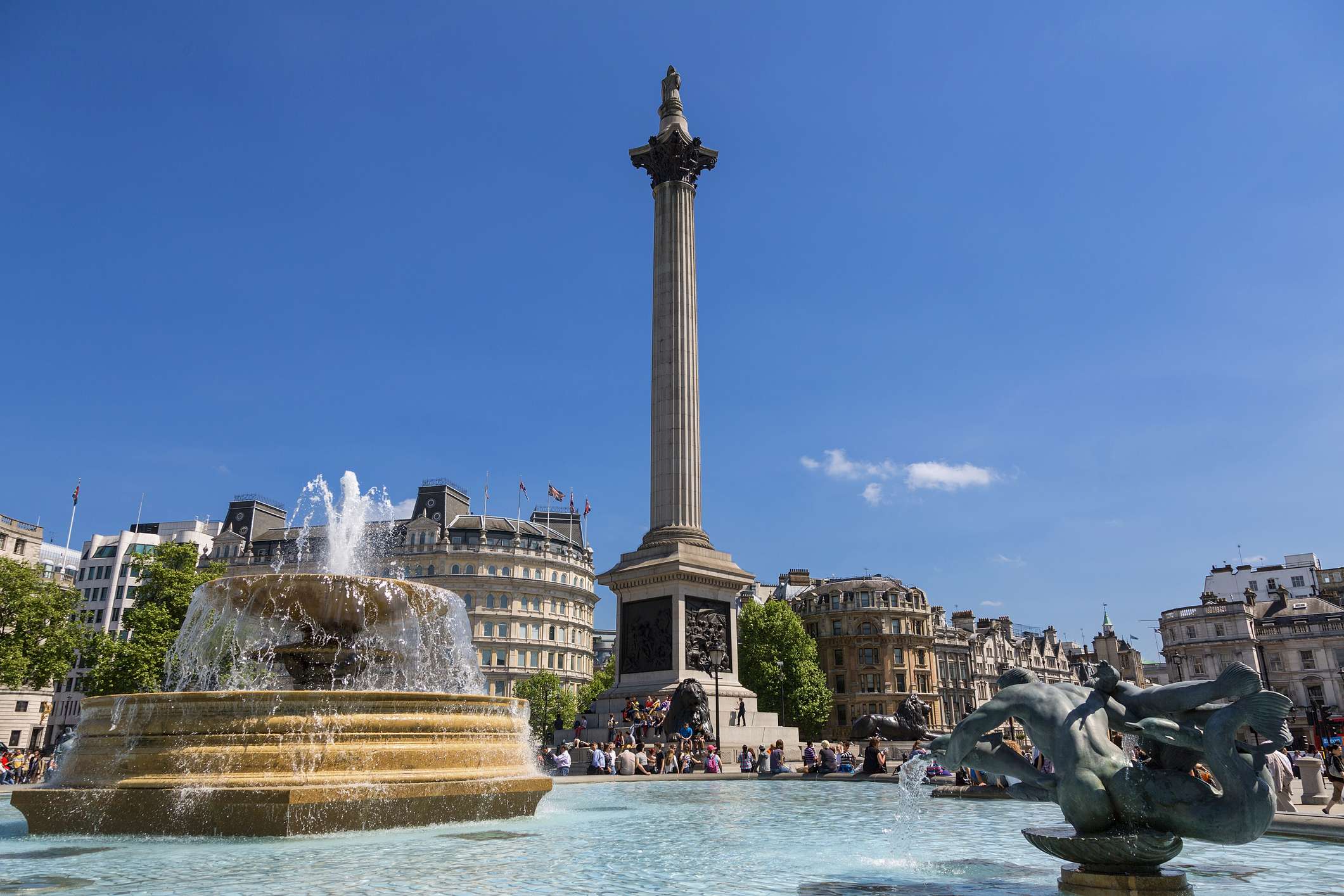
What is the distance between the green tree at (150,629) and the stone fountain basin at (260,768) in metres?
27.0

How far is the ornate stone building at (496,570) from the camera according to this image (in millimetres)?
71562

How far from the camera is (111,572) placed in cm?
8556

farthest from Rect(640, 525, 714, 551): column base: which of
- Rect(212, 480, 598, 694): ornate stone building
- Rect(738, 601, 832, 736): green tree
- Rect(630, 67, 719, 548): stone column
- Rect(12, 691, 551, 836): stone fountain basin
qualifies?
Rect(212, 480, 598, 694): ornate stone building

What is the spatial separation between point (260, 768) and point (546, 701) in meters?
56.5

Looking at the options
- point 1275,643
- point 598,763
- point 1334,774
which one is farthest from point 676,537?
point 1275,643

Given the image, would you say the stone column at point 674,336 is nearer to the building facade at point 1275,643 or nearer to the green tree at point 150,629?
the green tree at point 150,629

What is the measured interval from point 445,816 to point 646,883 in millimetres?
4127

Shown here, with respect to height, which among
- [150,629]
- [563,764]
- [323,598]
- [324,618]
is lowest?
[563,764]

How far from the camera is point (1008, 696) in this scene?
6738mm

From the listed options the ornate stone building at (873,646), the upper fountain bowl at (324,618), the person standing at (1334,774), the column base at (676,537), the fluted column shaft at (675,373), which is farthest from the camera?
the ornate stone building at (873,646)

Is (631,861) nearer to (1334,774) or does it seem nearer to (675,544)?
(1334,774)

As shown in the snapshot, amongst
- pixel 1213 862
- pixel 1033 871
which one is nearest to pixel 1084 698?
pixel 1033 871

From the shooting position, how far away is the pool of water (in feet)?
22.1

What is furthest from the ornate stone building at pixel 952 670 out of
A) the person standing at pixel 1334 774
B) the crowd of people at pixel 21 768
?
the crowd of people at pixel 21 768
